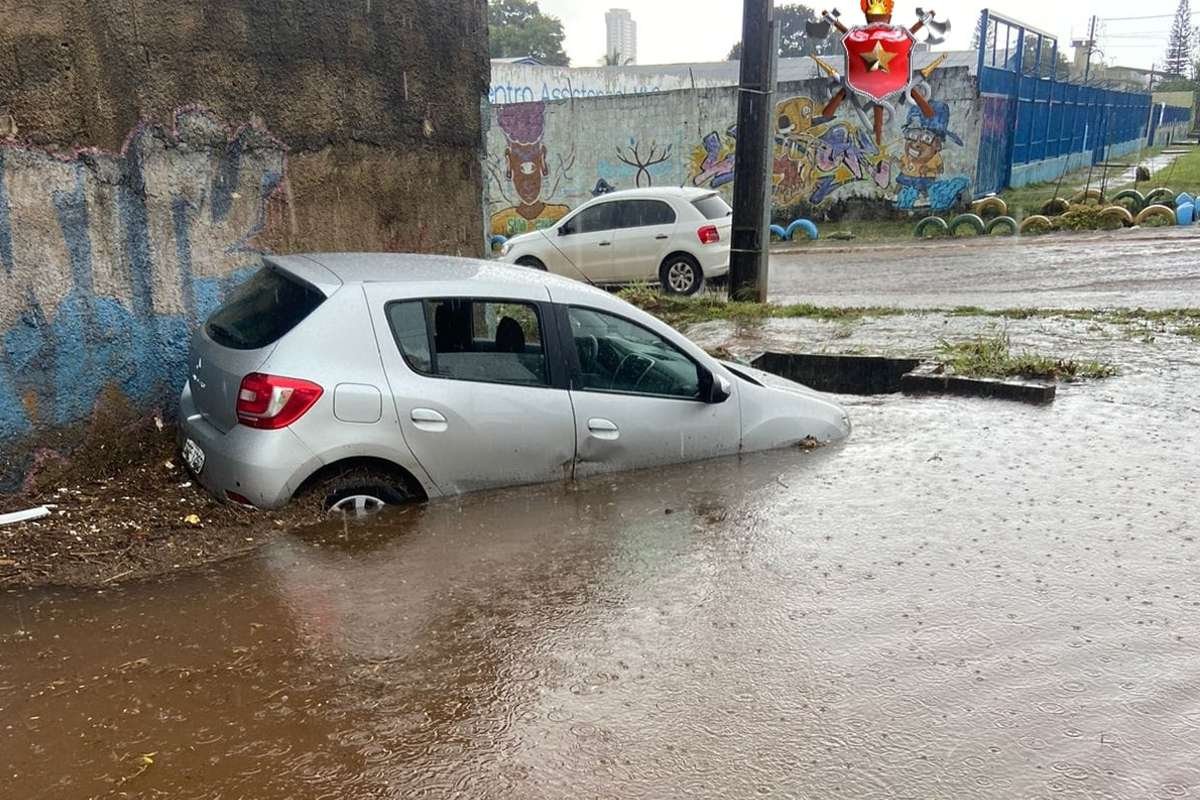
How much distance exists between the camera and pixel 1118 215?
71.1 feet

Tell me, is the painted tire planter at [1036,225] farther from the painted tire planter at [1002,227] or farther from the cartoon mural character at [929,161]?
the cartoon mural character at [929,161]

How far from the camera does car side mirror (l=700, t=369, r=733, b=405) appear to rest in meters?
5.92

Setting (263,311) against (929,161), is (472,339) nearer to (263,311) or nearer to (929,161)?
(263,311)

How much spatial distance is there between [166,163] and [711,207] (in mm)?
10305

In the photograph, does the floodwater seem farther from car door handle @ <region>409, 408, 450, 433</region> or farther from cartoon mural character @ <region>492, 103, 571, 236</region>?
cartoon mural character @ <region>492, 103, 571, 236</region>

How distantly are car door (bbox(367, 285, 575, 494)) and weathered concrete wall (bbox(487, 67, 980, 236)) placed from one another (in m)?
20.7

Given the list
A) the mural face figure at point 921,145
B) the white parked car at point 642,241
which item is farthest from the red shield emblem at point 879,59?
the white parked car at point 642,241

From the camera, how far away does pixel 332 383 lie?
15.9 feet

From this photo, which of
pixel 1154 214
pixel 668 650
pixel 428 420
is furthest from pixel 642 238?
pixel 1154 214

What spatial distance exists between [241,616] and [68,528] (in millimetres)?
1447

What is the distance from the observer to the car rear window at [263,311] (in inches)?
196

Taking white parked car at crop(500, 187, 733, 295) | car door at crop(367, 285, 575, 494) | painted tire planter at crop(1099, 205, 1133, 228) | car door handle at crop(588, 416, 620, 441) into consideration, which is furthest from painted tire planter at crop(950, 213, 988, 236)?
car door at crop(367, 285, 575, 494)

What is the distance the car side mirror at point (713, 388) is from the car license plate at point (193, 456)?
2.77 metres

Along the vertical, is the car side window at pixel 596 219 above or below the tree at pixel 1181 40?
below
